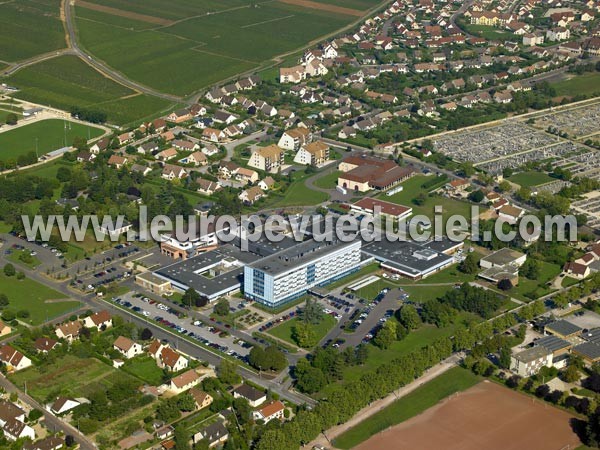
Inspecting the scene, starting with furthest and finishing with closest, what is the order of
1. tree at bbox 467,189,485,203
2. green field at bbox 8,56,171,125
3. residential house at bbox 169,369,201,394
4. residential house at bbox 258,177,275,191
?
green field at bbox 8,56,171,125 → residential house at bbox 258,177,275,191 → tree at bbox 467,189,485,203 → residential house at bbox 169,369,201,394

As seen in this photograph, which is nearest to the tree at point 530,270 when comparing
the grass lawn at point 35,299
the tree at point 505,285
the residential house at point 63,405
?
the tree at point 505,285

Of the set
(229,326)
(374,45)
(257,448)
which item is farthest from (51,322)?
(374,45)

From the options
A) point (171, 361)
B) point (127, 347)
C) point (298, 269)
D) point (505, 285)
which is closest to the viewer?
point (171, 361)

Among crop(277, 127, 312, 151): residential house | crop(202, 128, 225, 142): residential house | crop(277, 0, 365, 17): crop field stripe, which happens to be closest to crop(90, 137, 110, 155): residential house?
crop(202, 128, 225, 142): residential house

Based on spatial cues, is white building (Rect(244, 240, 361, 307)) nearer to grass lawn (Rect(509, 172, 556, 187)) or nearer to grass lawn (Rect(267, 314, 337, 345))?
grass lawn (Rect(267, 314, 337, 345))

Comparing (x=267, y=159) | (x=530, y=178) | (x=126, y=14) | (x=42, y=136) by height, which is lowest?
(x=42, y=136)

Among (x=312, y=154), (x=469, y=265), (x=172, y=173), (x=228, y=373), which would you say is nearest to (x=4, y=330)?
(x=228, y=373)

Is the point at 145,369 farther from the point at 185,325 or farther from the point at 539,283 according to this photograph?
the point at 539,283
